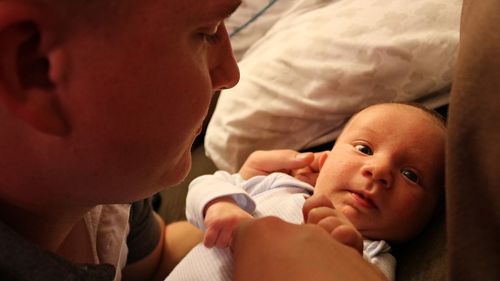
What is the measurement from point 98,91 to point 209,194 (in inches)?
18.6

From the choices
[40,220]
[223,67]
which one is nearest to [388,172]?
[223,67]

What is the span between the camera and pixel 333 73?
38.4 inches

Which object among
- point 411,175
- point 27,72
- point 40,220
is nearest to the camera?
point 27,72

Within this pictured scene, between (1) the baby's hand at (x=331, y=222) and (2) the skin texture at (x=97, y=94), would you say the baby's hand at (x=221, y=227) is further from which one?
(2) the skin texture at (x=97, y=94)

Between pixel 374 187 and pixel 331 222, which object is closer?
pixel 331 222

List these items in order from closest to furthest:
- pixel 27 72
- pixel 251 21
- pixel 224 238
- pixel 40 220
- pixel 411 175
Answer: pixel 27 72, pixel 40 220, pixel 224 238, pixel 411 175, pixel 251 21

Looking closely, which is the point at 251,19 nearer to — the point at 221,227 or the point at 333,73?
the point at 333,73

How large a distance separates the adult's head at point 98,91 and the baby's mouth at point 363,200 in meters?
0.45

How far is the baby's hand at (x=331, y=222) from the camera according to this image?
58cm

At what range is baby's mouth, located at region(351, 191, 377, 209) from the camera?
0.87 meters

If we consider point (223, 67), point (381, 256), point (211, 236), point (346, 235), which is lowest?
point (381, 256)

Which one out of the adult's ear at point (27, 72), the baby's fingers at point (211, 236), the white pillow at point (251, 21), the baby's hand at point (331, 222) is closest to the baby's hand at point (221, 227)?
the baby's fingers at point (211, 236)

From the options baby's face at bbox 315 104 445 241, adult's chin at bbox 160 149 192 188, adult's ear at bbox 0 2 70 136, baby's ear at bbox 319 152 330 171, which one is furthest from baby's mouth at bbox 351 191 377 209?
adult's ear at bbox 0 2 70 136

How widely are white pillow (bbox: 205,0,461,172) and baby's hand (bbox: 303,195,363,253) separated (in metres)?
0.38
